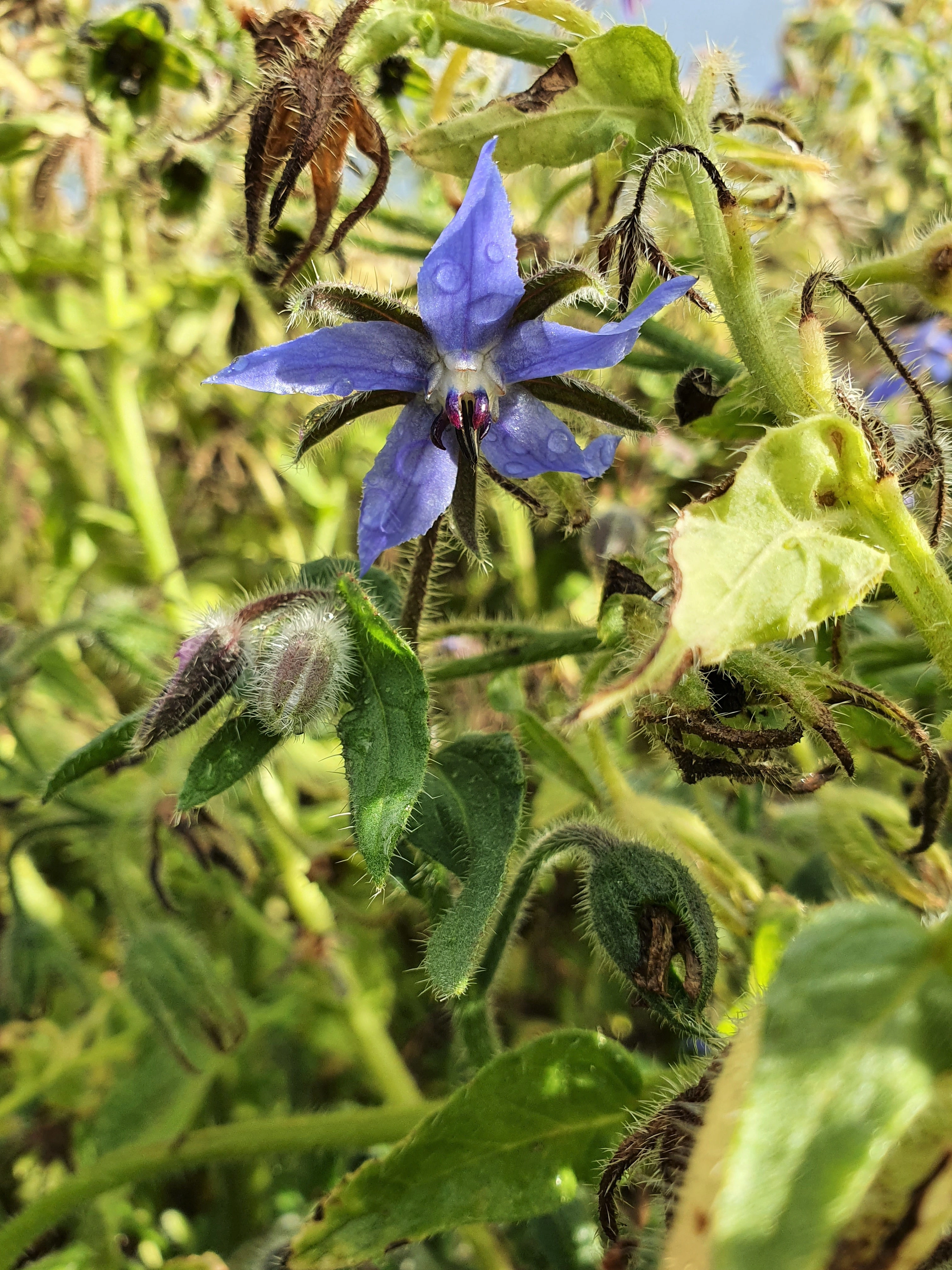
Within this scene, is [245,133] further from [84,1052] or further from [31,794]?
[84,1052]

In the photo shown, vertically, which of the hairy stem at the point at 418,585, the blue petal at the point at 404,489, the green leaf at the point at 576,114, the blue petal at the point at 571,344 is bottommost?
the hairy stem at the point at 418,585

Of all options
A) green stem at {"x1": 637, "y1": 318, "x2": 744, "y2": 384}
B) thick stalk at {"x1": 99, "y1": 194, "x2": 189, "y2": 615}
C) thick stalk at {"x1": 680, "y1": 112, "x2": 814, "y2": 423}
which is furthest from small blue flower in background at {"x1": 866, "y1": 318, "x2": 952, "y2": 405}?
thick stalk at {"x1": 99, "y1": 194, "x2": 189, "y2": 615}

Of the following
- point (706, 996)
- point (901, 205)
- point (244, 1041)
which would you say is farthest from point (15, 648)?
point (901, 205)

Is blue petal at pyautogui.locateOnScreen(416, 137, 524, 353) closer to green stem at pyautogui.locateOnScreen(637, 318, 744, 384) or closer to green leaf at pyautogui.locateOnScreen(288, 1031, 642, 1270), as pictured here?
green stem at pyautogui.locateOnScreen(637, 318, 744, 384)

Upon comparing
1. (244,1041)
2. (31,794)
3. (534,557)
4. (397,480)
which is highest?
(397,480)

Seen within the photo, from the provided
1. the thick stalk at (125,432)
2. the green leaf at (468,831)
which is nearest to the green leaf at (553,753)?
the green leaf at (468,831)

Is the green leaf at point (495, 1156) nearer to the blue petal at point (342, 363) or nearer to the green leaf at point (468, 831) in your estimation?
the green leaf at point (468, 831)

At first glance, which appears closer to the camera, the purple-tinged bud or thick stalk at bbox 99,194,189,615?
the purple-tinged bud
